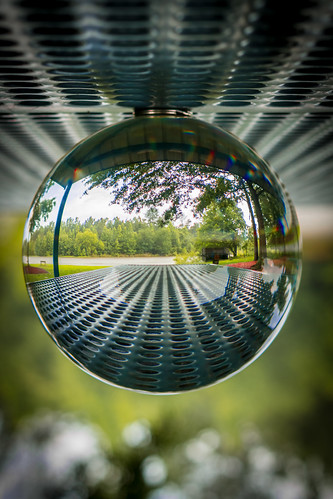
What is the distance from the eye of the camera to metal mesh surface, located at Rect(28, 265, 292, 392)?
0.31m

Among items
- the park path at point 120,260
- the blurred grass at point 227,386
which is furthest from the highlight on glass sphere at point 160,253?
the blurred grass at point 227,386

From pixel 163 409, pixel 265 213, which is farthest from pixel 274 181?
pixel 163 409

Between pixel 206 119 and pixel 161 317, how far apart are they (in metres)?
0.29

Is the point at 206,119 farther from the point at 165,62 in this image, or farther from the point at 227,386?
the point at 227,386

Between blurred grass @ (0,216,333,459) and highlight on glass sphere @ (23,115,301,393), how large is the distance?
2291 millimetres

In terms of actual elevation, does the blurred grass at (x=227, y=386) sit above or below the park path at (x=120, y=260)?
below

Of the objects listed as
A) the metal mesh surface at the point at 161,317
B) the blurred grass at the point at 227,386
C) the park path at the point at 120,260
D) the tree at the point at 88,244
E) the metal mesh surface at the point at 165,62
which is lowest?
the blurred grass at the point at 227,386

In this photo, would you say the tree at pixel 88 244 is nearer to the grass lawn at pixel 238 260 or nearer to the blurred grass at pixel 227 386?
the grass lawn at pixel 238 260

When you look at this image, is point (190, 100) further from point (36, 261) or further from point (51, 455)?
point (51, 455)

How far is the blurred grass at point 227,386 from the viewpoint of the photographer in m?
2.52

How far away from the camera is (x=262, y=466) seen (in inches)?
95.5

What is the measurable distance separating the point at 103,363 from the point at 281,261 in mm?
185

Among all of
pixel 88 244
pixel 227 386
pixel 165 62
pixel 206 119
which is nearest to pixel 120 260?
pixel 88 244

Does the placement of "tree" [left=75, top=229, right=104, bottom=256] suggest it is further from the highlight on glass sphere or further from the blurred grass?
the blurred grass
